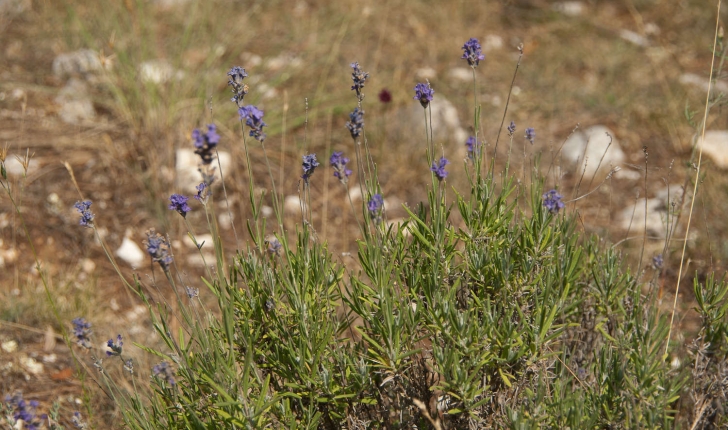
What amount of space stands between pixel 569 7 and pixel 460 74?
2040mm

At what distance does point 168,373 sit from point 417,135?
323 cm

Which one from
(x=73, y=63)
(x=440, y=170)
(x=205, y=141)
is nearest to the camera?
(x=205, y=141)

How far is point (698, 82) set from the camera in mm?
5691

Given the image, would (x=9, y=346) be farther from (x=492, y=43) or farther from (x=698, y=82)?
(x=698, y=82)

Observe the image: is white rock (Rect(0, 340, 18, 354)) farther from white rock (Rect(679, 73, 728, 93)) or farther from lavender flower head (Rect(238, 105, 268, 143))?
white rock (Rect(679, 73, 728, 93))

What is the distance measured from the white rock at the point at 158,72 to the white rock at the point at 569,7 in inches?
159

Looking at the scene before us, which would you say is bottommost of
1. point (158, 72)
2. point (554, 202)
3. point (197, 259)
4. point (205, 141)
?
point (554, 202)

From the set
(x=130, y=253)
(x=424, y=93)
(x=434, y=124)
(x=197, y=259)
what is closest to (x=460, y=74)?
(x=434, y=124)

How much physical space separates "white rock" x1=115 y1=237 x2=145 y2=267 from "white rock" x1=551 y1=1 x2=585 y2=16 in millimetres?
4954

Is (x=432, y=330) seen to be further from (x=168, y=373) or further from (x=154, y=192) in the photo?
(x=154, y=192)

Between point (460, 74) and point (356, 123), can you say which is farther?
point (460, 74)

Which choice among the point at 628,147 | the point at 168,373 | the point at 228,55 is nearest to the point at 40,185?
the point at 228,55

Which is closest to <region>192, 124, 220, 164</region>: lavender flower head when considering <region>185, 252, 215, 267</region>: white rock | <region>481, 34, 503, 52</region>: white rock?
<region>185, 252, 215, 267</region>: white rock

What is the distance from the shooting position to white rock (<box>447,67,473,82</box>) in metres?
5.72
